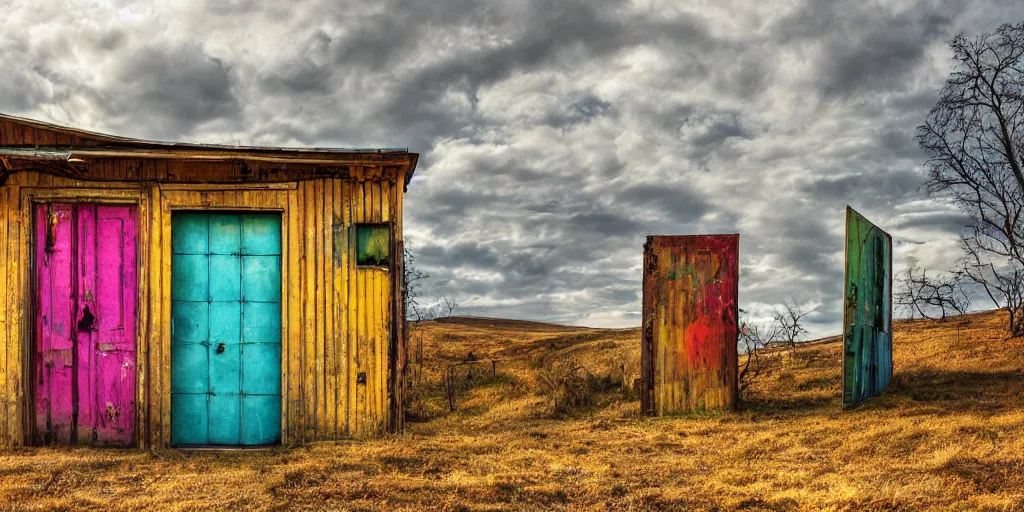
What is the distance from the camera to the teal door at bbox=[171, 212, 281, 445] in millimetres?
8500

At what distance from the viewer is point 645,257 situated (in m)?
10.5

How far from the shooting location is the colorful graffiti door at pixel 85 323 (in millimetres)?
8422

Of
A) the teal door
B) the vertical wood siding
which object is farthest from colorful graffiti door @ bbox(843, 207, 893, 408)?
the teal door

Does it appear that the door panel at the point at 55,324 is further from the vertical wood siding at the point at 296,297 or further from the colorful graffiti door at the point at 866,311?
the colorful graffiti door at the point at 866,311

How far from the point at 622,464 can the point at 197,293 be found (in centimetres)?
513

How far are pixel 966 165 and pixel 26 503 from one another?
17.2 m

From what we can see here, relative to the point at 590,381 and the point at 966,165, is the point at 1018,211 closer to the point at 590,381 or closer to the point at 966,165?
the point at 966,165

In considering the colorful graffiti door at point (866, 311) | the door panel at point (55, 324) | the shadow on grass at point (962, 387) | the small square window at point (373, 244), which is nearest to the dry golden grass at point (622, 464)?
the shadow on grass at point (962, 387)

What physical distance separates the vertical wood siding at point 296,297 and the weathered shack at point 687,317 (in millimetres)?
3747

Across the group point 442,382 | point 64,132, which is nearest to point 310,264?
point 64,132

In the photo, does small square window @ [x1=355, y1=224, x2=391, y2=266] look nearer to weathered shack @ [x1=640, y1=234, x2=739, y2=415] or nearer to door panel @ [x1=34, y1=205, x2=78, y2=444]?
door panel @ [x1=34, y1=205, x2=78, y2=444]

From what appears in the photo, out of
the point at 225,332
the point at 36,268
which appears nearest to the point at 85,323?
the point at 36,268

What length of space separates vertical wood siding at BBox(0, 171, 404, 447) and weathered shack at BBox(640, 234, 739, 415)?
3747 millimetres

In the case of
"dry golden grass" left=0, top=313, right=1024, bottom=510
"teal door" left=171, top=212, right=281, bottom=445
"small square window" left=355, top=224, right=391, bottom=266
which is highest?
"small square window" left=355, top=224, right=391, bottom=266
